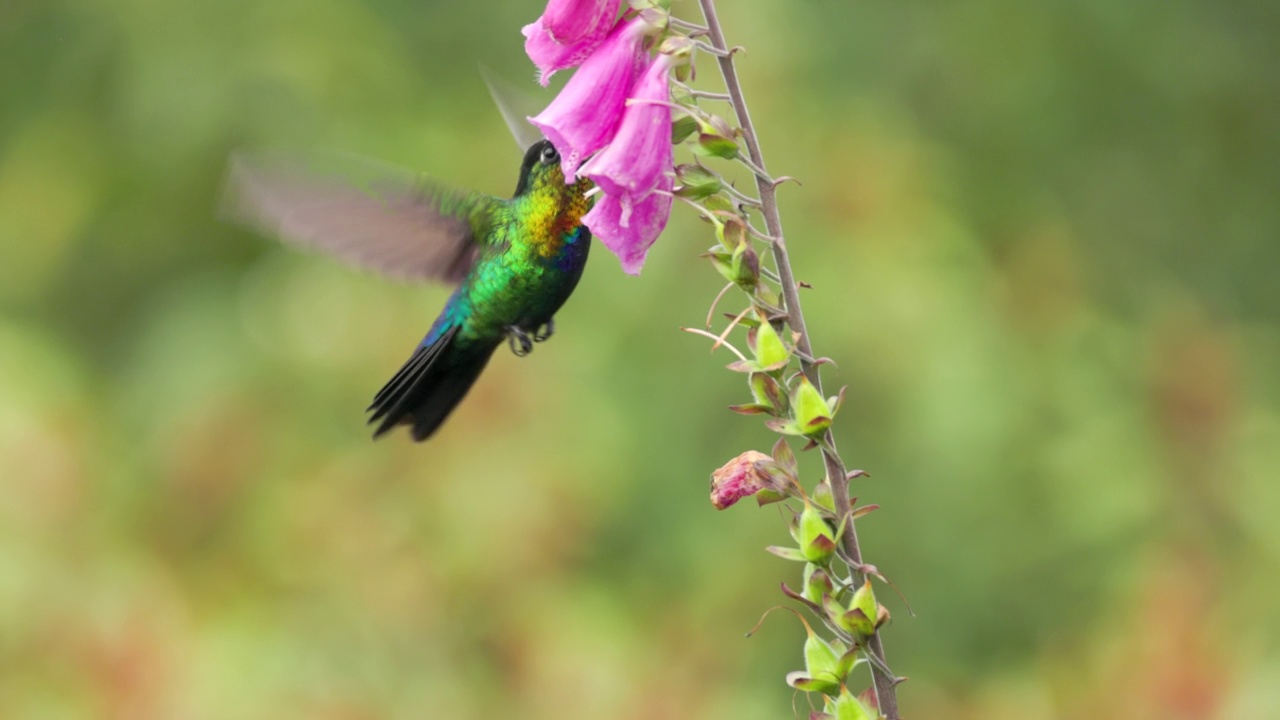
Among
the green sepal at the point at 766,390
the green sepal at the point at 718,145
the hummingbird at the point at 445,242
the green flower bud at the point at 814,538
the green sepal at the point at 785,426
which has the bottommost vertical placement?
the hummingbird at the point at 445,242

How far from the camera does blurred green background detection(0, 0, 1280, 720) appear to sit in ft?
9.40

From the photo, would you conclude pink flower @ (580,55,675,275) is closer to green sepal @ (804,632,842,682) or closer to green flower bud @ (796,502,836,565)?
green flower bud @ (796,502,836,565)

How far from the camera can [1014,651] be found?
345cm

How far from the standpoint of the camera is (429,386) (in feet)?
7.11

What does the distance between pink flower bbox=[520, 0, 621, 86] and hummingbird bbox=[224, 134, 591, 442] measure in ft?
1.40

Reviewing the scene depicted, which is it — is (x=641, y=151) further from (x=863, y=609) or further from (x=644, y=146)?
(x=863, y=609)

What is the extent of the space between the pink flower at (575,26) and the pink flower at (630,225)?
17 cm

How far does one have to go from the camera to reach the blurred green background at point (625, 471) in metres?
2.87

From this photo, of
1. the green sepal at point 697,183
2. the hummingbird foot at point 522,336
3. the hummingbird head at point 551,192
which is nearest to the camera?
the green sepal at point 697,183

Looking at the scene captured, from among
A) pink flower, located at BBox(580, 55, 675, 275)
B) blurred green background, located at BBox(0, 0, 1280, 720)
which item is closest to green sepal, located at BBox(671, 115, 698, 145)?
pink flower, located at BBox(580, 55, 675, 275)

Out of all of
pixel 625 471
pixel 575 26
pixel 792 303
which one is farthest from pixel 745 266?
pixel 625 471

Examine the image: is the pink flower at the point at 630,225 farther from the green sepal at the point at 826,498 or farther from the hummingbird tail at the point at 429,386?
the hummingbird tail at the point at 429,386

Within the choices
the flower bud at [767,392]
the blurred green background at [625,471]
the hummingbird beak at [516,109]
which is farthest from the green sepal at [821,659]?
the blurred green background at [625,471]

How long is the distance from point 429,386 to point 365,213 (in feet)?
0.95
